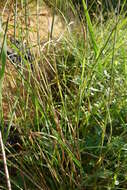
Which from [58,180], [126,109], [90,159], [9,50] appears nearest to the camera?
[58,180]

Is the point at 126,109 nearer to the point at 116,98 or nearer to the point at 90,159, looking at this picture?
the point at 116,98

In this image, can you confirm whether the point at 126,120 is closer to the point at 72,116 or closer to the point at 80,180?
the point at 72,116

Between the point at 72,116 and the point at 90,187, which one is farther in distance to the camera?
the point at 72,116

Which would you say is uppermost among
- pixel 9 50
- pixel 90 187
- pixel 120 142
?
pixel 9 50

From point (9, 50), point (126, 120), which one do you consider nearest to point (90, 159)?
point (126, 120)

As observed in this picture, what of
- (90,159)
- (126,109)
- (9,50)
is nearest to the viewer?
(90,159)

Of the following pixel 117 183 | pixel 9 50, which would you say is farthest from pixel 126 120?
pixel 9 50

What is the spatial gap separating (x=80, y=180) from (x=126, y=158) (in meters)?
0.16

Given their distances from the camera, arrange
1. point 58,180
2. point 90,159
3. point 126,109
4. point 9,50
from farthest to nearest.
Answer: point 9,50 → point 126,109 → point 90,159 → point 58,180

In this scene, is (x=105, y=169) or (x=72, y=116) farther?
(x=72, y=116)

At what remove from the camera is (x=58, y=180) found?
88cm

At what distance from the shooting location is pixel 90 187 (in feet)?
3.07

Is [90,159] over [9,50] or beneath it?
beneath

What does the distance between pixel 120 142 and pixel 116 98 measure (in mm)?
243
